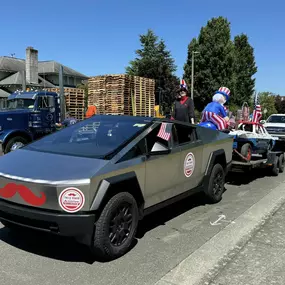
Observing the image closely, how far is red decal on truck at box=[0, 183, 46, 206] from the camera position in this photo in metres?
3.31

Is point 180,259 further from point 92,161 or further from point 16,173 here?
point 16,173

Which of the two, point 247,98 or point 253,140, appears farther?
point 247,98

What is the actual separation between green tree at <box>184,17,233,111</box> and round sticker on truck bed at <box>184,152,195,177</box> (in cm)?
3601

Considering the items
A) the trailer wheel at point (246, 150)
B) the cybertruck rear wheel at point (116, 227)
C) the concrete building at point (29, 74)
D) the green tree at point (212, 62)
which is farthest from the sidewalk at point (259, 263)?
the green tree at point (212, 62)

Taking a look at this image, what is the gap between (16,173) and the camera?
140 inches

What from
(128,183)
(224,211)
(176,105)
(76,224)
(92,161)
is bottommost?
(224,211)

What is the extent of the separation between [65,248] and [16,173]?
105 cm

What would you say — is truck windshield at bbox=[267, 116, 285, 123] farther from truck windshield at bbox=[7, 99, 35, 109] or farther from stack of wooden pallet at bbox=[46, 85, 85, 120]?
truck windshield at bbox=[7, 99, 35, 109]

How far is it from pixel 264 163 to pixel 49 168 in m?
6.18

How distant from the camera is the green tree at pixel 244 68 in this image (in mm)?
47094

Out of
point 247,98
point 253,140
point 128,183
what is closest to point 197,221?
point 128,183

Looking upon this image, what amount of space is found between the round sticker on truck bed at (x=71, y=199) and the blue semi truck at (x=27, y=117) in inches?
349

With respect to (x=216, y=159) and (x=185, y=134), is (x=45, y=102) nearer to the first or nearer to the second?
(x=216, y=159)

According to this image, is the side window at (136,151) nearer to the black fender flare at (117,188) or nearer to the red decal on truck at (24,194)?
the black fender flare at (117,188)
